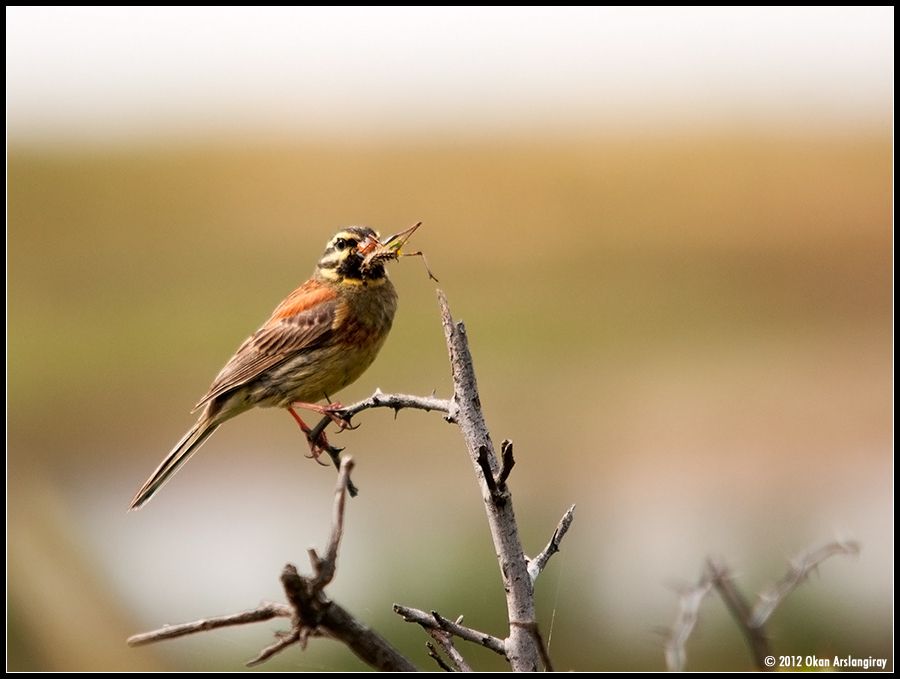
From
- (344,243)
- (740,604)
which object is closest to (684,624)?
(740,604)

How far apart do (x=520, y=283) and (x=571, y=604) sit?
65.8ft

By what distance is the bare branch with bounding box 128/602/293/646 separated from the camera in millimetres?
2898

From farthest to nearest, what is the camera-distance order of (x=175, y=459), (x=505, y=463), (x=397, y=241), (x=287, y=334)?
(x=287, y=334), (x=175, y=459), (x=397, y=241), (x=505, y=463)

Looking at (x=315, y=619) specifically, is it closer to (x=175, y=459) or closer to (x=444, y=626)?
(x=444, y=626)

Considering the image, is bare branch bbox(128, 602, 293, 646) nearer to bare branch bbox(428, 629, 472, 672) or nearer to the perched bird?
bare branch bbox(428, 629, 472, 672)

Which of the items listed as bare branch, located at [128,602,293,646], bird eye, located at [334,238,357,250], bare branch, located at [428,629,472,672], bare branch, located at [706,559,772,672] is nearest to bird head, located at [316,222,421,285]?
bird eye, located at [334,238,357,250]

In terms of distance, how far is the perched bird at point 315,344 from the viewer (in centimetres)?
737

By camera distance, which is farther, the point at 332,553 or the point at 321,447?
the point at 321,447

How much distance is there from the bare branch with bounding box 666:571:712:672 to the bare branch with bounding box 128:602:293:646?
965mm

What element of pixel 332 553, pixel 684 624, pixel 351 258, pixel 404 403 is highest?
pixel 351 258

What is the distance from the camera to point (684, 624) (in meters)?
3.54

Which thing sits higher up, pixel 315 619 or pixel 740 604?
pixel 315 619

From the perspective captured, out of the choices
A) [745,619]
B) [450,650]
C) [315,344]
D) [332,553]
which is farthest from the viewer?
[315,344]

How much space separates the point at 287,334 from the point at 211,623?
4.76m
